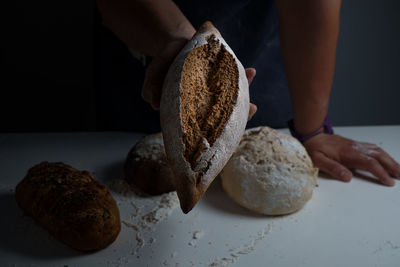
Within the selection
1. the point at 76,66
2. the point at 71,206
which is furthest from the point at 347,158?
the point at 76,66

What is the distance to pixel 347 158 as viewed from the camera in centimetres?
145

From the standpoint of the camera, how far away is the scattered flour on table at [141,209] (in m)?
1.10

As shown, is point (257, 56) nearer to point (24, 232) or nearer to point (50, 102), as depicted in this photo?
point (24, 232)

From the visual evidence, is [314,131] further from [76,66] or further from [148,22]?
[76,66]

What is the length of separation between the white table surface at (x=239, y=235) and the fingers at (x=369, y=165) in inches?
1.2

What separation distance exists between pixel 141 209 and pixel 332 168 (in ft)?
2.27

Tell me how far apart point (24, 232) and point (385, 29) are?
2120mm

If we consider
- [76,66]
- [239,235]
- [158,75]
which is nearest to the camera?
[158,75]

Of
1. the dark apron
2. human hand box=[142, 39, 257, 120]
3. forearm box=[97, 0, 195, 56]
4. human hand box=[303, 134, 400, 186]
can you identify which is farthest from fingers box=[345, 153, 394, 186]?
forearm box=[97, 0, 195, 56]

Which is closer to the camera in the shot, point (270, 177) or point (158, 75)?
point (158, 75)

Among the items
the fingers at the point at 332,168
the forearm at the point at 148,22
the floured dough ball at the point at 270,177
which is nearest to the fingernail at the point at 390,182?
the fingers at the point at 332,168

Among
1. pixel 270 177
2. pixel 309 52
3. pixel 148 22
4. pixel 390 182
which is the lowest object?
pixel 390 182

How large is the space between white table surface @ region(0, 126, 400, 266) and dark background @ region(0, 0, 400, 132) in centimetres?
81

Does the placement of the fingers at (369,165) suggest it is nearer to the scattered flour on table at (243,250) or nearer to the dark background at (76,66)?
the scattered flour on table at (243,250)
